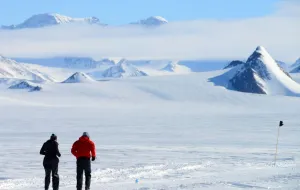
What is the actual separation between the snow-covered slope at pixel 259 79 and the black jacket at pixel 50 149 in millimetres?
113075

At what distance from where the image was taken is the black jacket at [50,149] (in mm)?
13102

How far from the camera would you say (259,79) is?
139000 mm

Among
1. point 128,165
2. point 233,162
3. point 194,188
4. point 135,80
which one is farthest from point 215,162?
point 135,80

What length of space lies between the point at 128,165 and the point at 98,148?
288 inches

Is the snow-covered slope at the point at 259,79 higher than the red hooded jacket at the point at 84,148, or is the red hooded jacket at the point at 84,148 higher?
the snow-covered slope at the point at 259,79

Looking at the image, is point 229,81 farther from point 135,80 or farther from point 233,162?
point 233,162

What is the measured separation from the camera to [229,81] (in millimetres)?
131875

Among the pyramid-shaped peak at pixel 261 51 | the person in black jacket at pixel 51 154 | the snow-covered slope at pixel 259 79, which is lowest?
the person in black jacket at pixel 51 154

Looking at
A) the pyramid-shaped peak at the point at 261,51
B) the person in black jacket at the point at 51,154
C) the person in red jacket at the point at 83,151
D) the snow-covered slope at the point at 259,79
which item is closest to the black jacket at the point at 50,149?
the person in black jacket at the point at 51,154

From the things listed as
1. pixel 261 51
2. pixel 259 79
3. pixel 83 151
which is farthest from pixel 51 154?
pixel 261 51

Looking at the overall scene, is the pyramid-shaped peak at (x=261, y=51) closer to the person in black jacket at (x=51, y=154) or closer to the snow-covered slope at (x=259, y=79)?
the snow-covered slope at (x=259, y=79)

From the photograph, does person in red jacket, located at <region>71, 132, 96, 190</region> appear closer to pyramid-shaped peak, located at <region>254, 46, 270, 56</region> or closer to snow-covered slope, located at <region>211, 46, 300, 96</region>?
snow-covered slope, located at <region>211, 46, 300, 96</region>

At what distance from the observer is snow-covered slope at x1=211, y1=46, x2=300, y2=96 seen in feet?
426

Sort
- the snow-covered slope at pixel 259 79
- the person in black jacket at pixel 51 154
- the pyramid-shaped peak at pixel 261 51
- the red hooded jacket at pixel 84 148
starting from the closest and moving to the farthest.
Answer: the red hooded jacket at pixel 84 148 → the person in black jacket at pixel 51 154 → the snow-covered slope at pixel 259 79 → the pyramid-shaped peak at pixel 261 51
